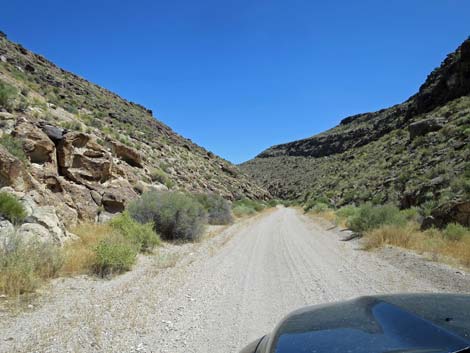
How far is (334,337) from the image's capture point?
196 centimetres

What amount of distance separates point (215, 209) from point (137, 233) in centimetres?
1288

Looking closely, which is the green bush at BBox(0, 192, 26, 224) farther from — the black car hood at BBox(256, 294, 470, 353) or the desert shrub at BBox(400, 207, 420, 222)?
the desert shrub at BBox(400, 207, 420, 222)

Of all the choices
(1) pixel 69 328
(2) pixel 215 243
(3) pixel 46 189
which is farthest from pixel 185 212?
(1) pixel 69 328

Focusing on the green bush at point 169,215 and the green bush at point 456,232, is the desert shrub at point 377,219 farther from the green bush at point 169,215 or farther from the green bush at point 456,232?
the green bush at point 169,215

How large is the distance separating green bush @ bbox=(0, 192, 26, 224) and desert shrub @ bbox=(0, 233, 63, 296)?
3.51 feet

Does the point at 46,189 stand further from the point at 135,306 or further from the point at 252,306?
the point at 252,306

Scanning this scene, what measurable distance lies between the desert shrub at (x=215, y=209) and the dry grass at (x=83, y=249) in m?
11.6

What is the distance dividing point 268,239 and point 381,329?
42.2ft

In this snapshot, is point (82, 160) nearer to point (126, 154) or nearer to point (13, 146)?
point (13, 146)

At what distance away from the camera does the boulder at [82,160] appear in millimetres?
13430

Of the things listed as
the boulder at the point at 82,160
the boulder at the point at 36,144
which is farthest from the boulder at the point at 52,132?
the boulder at the point at 36,144

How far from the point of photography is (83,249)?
875 cm

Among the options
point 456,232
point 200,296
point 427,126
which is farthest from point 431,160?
point 200,296

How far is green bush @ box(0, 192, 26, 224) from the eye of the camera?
25.4ft
